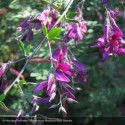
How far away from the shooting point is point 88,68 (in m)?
2.31

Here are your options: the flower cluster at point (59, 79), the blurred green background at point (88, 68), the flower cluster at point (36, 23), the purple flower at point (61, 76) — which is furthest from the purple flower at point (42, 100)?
the blurred green background at point (88, 68)

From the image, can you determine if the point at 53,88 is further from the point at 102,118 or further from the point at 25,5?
the point at 102,118

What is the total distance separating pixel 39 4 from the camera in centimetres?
216

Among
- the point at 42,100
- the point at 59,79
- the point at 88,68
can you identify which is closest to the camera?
the point at 59,79

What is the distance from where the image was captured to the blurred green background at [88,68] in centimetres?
210

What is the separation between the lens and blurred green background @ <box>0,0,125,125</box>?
82.6 inches

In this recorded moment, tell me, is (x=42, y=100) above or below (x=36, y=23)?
below

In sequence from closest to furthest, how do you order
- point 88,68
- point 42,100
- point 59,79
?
1. point 59,79
2. point 42,100
3. point 88,68

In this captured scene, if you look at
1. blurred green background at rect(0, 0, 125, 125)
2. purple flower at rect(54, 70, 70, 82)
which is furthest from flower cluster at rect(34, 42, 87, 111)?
blurred green background at rect(0, 0, 125, 125)

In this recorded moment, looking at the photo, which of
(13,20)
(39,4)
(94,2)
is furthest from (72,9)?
(13,20)

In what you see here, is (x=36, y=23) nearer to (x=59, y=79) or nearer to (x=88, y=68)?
(x=59, y=79)

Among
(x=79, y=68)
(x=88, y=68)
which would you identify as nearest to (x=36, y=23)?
(x=79, y=68)

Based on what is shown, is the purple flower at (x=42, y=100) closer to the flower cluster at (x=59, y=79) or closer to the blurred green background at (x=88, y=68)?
the flower cluster at (x=59, y=79)

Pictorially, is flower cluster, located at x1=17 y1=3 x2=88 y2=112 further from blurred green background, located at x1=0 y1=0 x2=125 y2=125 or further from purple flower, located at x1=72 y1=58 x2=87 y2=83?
blurred green background, located at x1=0 y1=0 x2=125 y2=125
